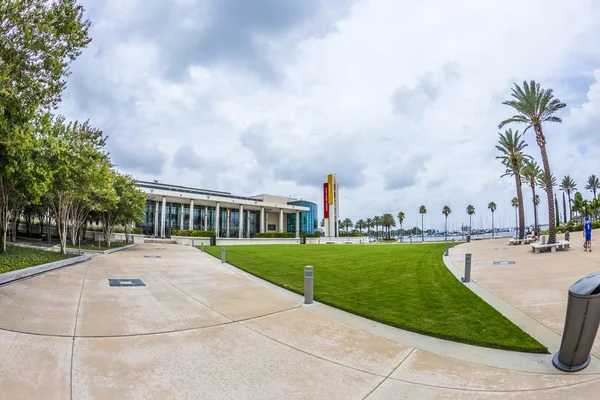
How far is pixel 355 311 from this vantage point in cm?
808

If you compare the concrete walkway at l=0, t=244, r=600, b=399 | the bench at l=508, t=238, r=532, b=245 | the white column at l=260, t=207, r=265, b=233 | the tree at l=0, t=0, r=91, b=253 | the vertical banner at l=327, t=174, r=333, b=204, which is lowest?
the concrete walkway at l=0, t=244, r=600, b=399

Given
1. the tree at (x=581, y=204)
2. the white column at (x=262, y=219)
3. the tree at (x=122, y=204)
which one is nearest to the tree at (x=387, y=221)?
the white column at (x=262, y=219)

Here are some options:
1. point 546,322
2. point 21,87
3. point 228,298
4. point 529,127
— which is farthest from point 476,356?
point 529,127

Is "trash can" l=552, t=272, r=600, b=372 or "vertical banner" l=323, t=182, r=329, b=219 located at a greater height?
"vertical banner" l=323, t=182, r=329, b=219

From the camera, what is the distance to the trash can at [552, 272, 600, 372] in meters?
4.77

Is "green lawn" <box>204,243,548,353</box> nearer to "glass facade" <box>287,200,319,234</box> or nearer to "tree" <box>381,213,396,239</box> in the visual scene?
"glass facade" <box>287,200,319,234</box>

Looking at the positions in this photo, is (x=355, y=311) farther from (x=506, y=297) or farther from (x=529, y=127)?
(x=529, y=127)

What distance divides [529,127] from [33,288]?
32953mm

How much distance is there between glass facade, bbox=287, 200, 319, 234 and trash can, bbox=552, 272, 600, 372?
8411cm

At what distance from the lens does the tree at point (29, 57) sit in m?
8.19

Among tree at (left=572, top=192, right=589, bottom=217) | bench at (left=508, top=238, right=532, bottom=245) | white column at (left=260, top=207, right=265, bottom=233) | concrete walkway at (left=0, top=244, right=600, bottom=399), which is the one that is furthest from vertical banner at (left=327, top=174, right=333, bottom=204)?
concrete walkway at (left=0, top=244, right=600, bottom=399)

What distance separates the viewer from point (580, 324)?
4.84 metres

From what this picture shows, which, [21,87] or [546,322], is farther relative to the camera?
[21,87]

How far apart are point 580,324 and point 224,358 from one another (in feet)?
17.4
